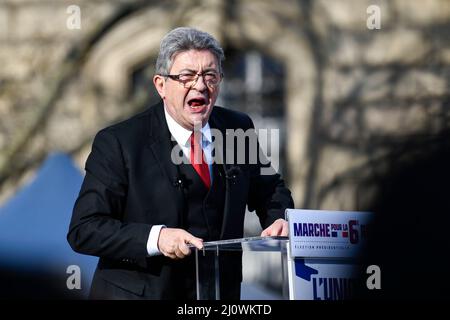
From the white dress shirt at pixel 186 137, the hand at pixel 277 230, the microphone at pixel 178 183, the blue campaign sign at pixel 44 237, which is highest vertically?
the blue campaign sign at pixel 44 237

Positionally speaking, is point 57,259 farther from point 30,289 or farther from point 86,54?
point 86,54

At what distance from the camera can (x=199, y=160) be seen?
3865mm

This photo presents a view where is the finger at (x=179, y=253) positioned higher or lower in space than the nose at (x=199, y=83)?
lower

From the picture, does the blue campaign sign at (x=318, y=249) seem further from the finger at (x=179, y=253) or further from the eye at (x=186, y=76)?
the eye at (x=186, y=76)

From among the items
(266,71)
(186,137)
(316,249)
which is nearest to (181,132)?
(186,137)

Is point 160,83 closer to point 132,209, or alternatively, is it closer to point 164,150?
point 164,150

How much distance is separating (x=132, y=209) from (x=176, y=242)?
32cm

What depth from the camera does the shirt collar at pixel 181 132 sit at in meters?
3.87

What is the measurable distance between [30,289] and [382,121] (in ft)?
16.2

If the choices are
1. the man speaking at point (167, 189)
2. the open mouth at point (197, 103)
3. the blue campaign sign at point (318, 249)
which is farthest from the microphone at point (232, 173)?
the blue campaign sign at point (318, 249)

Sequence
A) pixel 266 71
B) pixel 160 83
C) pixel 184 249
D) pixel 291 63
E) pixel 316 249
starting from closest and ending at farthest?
pixel 316 249, pixel 184 249, pixel 160 83, pixel 291 63, pixel 266 71

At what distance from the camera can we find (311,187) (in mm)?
10914

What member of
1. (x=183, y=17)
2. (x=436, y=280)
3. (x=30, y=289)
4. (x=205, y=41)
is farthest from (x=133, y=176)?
(x=183, y=17)

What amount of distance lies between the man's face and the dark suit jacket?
0.09m
